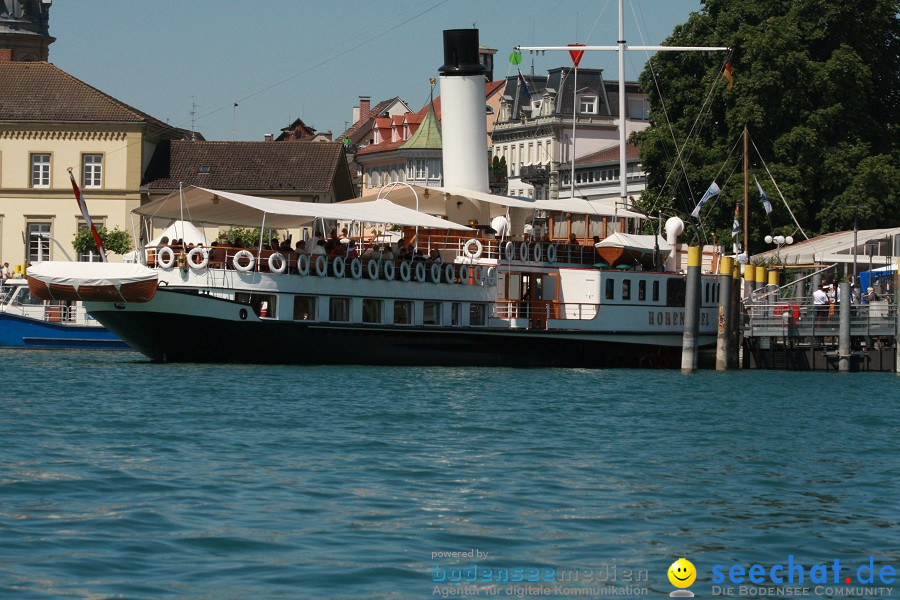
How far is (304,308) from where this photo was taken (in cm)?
4109

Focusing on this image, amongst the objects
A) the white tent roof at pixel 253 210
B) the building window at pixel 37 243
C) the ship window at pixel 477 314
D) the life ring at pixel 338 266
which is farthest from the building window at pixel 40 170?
the life ring at pixel 338 266

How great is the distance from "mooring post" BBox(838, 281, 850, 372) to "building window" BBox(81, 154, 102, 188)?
129 feet

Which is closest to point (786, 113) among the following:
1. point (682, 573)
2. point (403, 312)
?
point (403, 312)

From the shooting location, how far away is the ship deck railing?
4475cm

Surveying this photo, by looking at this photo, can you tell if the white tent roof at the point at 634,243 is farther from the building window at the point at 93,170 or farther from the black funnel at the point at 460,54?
the building window at the point at 93,170

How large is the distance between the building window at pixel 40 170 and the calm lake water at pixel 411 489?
42081 millimetres

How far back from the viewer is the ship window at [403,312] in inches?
1693

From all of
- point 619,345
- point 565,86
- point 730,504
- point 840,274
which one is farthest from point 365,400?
point 565,86

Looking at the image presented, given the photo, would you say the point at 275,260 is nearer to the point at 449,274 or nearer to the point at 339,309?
the point at 339,309

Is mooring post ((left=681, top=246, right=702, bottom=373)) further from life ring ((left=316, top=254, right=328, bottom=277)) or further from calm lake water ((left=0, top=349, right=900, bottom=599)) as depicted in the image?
calm lake water ((left=0, top=349, right=900, bottom=599))

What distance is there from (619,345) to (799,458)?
23252mm

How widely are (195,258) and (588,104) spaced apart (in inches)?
3231

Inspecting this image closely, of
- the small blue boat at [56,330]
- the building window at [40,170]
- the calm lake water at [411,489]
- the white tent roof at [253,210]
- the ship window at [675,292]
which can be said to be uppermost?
the building window at [40,170]

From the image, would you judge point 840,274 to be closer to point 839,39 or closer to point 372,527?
point 839,39
